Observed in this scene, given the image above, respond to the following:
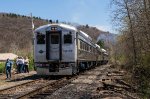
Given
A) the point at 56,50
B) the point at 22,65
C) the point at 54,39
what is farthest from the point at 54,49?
the point at 22,65

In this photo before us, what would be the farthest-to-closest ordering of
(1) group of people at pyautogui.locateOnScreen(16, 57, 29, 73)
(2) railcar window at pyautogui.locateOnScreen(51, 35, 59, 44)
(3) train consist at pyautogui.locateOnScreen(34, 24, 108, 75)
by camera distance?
(1) group of people at pyautogui.locateOnScreen(16, 57, 29, 73), (2) railcar window at pyautogui.locateOnScreen(51, 35, 59, 44), (3) train consist at pyautogui.locateOnScreen(34, 24, 108, 75)

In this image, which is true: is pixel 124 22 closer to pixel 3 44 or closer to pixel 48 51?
pixel 48 51

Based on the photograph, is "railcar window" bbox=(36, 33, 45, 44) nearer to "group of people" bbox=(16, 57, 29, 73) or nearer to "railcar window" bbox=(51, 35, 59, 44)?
"railcar window" bbox=(51, 35, 59, 44)

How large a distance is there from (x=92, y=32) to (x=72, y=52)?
16982cm

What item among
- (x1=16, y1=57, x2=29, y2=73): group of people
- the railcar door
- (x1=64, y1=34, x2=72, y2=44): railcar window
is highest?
(x1=64, y1=34, x2=72, y2=44): railcar window

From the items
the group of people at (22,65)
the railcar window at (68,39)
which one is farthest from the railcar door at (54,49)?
the group of people at (22,65)

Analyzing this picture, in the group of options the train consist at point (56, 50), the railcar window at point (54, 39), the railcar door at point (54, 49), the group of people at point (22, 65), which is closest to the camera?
the train consist at point (56, 50)

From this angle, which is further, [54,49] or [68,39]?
[68,39]

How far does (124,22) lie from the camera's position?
3203cm

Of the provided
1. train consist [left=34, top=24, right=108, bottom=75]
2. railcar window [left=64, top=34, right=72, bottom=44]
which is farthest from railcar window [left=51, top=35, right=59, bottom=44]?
railcar window [left=64, top=34, right=72, bottom=44]

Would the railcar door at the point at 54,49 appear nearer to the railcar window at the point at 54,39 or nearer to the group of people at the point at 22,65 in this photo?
the railcar window at the point at 54,39

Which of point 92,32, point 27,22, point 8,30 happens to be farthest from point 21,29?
point 92,32

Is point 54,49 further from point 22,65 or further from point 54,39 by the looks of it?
point 22,65

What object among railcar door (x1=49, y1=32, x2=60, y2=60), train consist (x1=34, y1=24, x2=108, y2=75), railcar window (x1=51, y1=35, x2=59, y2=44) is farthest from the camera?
railcar window (x1=51, y1=35, x2=59, y2=44)
